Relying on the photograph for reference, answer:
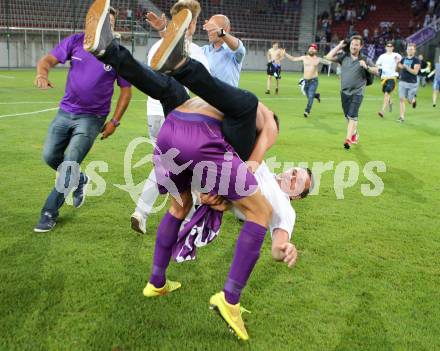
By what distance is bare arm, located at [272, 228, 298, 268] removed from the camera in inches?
122

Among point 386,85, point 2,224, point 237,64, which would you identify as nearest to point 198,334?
point 2,224

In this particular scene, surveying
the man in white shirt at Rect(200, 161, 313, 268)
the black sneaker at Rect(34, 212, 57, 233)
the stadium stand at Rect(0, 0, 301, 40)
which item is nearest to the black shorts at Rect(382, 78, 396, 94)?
the black sneaker at Rect(34, 212, 57, 233)

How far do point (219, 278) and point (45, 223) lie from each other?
191 cm


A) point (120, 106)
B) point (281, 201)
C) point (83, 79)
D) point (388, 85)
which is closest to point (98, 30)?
point (281, 201)

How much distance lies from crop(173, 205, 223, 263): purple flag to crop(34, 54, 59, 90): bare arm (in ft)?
7.71

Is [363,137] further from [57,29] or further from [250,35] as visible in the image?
[250,35]

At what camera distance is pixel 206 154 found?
120 inches

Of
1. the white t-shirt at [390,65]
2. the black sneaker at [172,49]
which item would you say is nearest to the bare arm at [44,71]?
the black sneaker at [172,49]

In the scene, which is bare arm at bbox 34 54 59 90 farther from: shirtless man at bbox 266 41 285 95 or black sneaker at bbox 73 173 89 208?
shirtless man at bbox 266 41 285 95

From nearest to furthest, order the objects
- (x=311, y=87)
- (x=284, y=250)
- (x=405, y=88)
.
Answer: (x=284, y=250) → (x=405, y=88) → (x=311, y=87)

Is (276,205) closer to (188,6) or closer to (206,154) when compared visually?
(206,154)

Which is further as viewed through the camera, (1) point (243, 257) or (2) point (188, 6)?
(2) point (188, 6)

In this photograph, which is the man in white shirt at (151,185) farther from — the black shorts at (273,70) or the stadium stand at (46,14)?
Result: the stadium stand at (46,14)

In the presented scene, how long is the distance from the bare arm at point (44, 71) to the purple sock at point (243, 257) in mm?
2775
